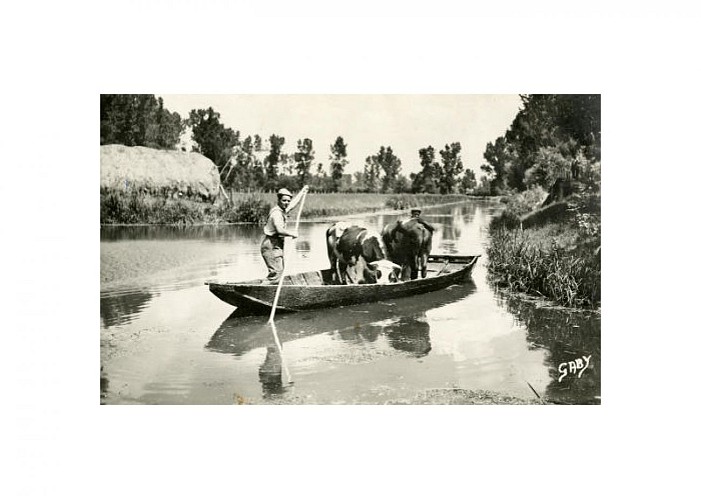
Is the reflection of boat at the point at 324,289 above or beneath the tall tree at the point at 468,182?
beneath

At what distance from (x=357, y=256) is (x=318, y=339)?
1.12 metres

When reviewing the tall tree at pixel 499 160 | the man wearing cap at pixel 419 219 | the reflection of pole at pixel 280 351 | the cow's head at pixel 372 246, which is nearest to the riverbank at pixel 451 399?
the reflection of pole at pixel 280 351

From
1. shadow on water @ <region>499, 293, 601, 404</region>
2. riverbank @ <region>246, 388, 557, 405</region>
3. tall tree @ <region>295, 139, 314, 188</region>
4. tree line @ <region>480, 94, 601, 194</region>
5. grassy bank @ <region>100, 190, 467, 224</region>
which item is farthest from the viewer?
grassy bank @ <region>100, 190, 467, 224</region>

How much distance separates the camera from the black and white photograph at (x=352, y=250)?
546 cm

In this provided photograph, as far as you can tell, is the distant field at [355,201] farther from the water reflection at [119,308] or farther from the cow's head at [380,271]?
the water reflection at [119,308]

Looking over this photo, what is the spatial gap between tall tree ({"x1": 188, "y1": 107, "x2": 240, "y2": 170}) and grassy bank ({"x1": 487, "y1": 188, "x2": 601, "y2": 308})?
2.96 m

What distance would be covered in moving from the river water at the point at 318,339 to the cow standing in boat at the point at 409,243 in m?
0.11

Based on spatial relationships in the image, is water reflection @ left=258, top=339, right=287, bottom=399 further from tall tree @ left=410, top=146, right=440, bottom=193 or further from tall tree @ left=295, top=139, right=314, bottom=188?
tall tree @ left=410, top=146, right=440, bottom=193

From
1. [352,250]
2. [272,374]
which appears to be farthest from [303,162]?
[272,374]

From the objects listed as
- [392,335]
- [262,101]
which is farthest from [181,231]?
[392,335]

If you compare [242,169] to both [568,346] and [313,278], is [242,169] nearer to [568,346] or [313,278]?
[313,278]

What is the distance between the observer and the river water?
5.38 m

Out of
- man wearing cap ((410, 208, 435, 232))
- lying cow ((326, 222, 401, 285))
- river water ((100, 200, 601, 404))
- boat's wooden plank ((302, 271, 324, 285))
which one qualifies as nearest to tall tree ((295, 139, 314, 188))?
river water ((100, 200, 601, 404))

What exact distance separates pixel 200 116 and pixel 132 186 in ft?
3.55
